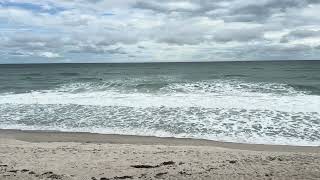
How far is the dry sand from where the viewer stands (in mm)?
7504

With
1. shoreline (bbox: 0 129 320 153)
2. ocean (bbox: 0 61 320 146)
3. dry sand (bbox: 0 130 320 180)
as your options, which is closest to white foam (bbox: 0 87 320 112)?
ocean (bbox: 0 61 320 146)

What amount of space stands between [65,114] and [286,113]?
9649 millimetres

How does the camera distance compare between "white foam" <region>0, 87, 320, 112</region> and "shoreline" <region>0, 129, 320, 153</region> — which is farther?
"white foam" <region>0, 87, 320, 112</region>

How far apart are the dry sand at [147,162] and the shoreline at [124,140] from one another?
0.29ft

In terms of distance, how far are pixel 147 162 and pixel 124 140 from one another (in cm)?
380

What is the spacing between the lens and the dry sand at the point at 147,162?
7504mm

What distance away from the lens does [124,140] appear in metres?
12.2

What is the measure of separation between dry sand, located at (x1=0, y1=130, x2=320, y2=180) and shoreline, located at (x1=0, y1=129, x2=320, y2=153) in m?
0.09

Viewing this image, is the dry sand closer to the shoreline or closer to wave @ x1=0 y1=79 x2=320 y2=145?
the shoreline

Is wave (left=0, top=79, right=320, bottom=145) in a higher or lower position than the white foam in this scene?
lower

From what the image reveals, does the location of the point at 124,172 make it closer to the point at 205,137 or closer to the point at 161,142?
the point at 161,142

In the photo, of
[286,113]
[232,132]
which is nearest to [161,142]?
[232,132]

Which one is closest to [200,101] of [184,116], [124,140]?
[184,116]

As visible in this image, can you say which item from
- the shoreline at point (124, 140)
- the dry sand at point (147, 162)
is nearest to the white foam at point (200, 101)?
the shoreline at point (124, 140)
